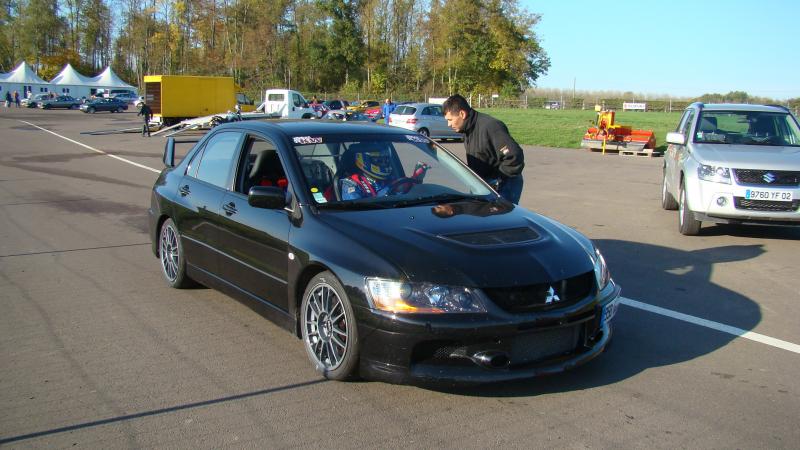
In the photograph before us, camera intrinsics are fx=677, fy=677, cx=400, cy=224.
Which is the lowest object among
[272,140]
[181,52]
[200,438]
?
[200,438]

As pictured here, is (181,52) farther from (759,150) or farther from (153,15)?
(759,150)

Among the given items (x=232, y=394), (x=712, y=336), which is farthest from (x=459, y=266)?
(x=712, y=336)

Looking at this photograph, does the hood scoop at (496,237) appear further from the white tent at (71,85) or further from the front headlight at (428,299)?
the white tent at (71,85)

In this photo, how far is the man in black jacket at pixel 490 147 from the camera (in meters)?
6.46

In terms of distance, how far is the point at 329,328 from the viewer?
411 centimetres

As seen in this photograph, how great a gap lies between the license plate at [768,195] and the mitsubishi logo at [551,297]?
5675 millimetres

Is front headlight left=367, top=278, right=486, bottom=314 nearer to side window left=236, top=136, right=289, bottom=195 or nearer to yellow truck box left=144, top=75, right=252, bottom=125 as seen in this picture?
side window left=236, top=136, right=289, bottom=195

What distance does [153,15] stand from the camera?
95250 millimetres

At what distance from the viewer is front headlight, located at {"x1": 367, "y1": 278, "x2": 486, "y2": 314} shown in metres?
3.61

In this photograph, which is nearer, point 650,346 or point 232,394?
point 232,394

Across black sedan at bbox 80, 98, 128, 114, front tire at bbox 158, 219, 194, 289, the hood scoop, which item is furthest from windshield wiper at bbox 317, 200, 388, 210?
black sedan at bbox 80, 98, 128, 114

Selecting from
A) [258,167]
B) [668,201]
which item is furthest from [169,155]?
[668,201]

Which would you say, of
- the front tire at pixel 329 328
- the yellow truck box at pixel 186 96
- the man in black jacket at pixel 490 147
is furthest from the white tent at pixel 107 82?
the front tire at pixel 329 328

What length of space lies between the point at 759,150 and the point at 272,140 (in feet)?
22.9
